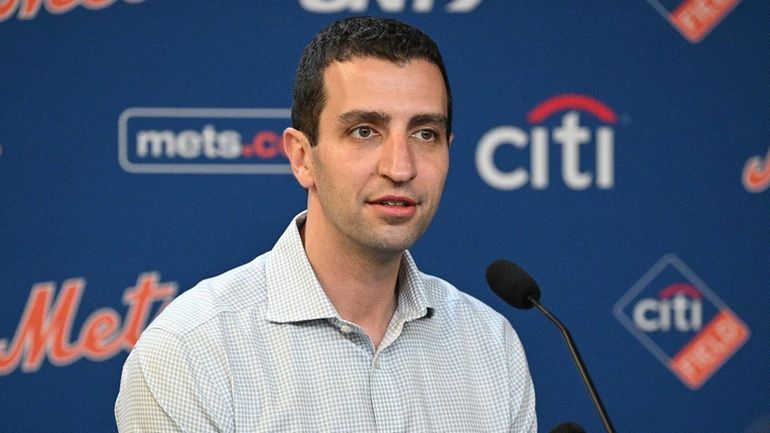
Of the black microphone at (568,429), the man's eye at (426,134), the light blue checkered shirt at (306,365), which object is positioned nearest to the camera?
the black microphone at (568,429)

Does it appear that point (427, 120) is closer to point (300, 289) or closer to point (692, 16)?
point (300, 289)

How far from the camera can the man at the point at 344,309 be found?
5.68 ft

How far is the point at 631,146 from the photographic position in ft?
9.73

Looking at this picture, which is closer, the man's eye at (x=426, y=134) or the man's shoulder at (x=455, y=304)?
the man's eye at (x=426, y=134)

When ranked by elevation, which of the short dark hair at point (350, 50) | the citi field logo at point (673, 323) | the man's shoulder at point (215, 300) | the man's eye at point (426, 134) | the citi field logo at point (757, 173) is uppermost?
the short dark hair at point (350, 50)

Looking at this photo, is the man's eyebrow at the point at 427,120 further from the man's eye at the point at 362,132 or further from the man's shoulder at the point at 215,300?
the man's shoulder at the point at 215,300

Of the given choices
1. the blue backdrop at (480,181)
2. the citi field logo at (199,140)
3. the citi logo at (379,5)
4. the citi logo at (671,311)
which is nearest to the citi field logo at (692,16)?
the blue backdrop at (480,181)

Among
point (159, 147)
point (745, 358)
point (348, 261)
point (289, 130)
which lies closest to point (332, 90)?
point (289, 130)

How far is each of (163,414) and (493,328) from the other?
65cm

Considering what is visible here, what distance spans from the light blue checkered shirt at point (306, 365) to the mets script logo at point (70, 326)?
1.04 metres

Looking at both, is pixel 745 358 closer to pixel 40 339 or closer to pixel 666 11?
pixel 666 11

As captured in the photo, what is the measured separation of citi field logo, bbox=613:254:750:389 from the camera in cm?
296

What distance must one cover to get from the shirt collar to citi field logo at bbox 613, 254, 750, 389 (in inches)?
43.5

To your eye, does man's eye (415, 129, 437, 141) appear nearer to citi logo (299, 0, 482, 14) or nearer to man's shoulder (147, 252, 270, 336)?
man's shoulder (147, 252, 270, 336)
